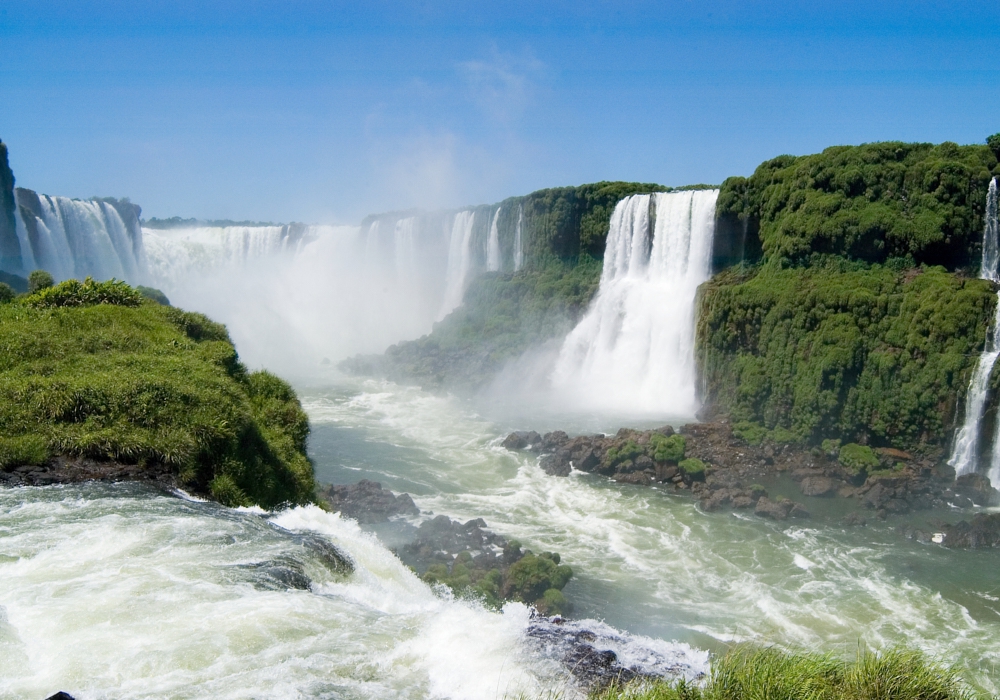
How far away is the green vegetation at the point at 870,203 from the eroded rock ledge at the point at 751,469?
7555 mm

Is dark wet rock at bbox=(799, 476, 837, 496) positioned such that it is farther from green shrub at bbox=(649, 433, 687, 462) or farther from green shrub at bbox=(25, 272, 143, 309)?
green shrub at bbox=(25, 272, 143, 309)

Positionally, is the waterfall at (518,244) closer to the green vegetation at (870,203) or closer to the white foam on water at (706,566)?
the green vegetation at (870,203)

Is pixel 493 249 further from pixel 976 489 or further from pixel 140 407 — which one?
pixel 140 407

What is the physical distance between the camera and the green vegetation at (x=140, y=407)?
9.73 metres

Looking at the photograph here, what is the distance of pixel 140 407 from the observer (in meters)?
10.2

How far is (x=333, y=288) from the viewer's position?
2276 inches

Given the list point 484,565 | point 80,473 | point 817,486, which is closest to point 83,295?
point 80,473

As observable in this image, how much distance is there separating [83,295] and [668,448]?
1676 cm

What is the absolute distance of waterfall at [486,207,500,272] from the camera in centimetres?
4964

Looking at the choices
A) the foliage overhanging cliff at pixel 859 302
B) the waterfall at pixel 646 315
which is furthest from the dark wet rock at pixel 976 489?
the waterfall at pixel 646 315

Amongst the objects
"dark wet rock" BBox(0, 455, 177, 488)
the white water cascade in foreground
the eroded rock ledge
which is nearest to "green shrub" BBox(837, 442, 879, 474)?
the eroded rock ledge

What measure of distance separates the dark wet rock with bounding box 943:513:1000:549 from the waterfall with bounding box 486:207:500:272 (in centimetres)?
3557

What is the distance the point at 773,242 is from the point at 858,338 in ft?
21.1

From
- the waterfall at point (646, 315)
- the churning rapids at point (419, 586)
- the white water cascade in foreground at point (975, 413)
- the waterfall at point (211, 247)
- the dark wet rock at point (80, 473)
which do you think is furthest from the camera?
the waterfall at point (211, 247)
